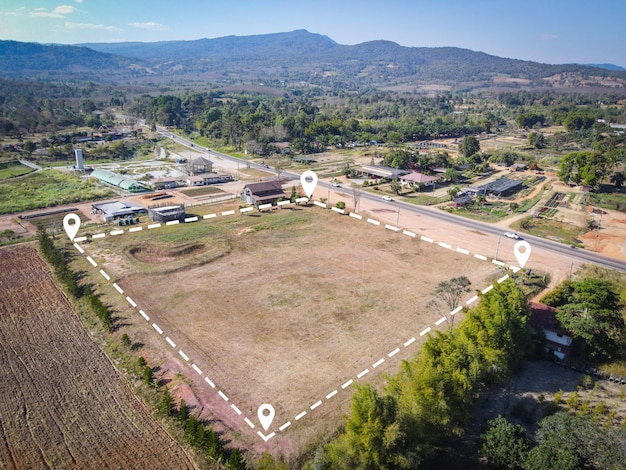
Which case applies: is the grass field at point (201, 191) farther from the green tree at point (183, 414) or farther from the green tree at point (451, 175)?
the green tree at point (183, 414)

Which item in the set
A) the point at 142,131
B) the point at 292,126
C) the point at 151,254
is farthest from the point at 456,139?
the point at 151,254

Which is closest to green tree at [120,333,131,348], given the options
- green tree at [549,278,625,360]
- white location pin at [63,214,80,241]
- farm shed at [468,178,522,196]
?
white location pin at [63,214,80,241]

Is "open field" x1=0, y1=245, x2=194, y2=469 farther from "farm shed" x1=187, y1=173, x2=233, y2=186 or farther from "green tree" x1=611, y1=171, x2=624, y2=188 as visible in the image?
"green tree" x1=611, y1=171, x2=624, y2=188

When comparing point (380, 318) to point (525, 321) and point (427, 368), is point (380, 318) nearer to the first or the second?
point (525, 321)

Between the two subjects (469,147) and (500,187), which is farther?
(469,147)

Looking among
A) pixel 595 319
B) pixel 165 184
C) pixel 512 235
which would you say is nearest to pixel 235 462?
pixel 595 319

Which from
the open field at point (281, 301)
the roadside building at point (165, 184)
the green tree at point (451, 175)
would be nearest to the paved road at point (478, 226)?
the open field at point (281, 301)

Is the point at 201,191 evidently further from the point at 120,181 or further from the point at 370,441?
the point at 370,441
